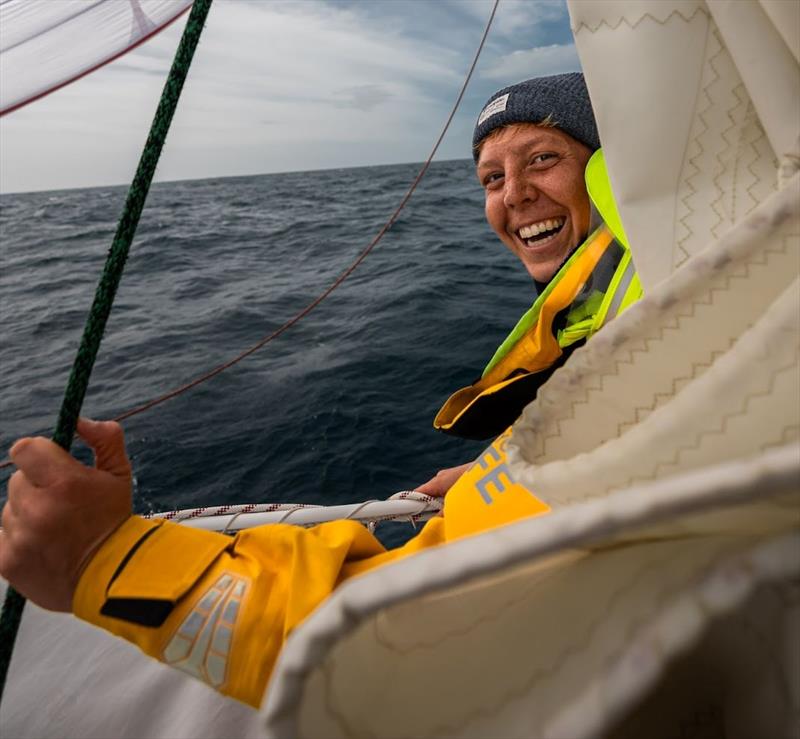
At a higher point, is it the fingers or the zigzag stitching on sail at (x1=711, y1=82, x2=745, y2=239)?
the zigzag stitching on sail at (x1=711, y1=82, x2=745, y2=239)

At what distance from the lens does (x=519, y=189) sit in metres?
1.72

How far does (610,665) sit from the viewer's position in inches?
13.5

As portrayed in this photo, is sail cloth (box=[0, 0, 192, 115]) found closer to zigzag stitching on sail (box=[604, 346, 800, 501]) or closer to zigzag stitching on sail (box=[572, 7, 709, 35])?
zigzag stitching on sail (box=[572, 7, 709, 35])

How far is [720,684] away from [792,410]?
0.21m

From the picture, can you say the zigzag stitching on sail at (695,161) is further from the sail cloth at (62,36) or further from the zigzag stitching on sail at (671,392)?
the sail cloth at (62,36)

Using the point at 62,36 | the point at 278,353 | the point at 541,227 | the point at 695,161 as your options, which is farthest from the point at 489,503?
the point at 278,353

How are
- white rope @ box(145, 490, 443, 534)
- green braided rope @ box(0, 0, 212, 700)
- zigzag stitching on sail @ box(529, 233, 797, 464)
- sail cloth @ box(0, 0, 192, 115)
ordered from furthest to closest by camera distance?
sail cloth @ box(0, 0, 192, 115)
white rope @ box(145, 490, 443, 534)
green braided rope @ box(0, 0, 212, 700)
zigzag stitching on sail @ box(529, 233, 797, 464)

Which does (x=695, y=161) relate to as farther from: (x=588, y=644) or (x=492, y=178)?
(x=492, y=178)

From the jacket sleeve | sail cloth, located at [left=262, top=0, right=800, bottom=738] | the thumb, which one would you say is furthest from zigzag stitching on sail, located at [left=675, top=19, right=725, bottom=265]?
the thumb

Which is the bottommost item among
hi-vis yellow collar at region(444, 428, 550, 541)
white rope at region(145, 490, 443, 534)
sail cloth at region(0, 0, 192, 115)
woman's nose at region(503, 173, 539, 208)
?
white rope at region(145, 490, 443, 534)

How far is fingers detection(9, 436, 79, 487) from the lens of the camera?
2.03 feet

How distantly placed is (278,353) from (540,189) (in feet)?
13.5

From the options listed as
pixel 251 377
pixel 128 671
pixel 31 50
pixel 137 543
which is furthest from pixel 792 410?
pixel 251 377

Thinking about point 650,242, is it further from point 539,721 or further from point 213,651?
point 213,651
